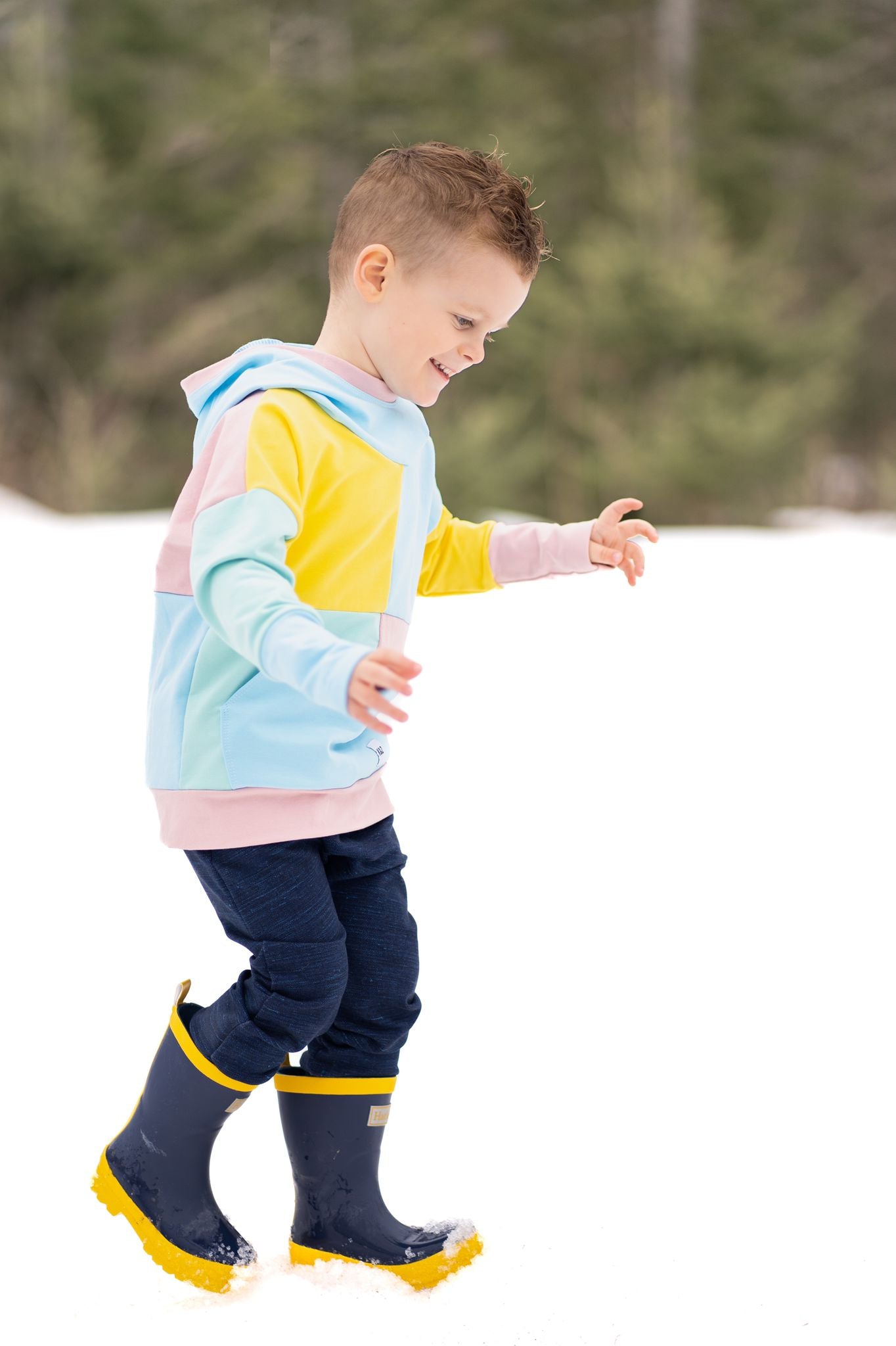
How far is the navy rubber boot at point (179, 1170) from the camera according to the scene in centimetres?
132

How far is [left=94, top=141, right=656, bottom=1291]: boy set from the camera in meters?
1.24

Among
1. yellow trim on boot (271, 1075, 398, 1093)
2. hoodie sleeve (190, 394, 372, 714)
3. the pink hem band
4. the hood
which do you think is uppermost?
the hood

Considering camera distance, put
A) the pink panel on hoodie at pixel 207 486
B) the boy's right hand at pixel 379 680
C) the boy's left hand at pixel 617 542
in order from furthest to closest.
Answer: the boy's left hand at pixel 617 542 → the pink panel on hoodie at pixel 207 486 → the boy's right hand at pixel 379 680

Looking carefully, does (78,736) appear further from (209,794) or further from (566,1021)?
(209,794)

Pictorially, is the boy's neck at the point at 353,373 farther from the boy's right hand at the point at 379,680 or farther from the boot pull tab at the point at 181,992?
the boot pull tab at the point at 181,992

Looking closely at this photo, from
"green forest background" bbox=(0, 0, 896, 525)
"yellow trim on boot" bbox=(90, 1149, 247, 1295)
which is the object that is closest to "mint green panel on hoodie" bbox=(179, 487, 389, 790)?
"yellow trim on boot" bbox=(90, 1149, 247, 1295)

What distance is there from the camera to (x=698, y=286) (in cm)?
960

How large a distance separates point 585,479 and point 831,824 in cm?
811

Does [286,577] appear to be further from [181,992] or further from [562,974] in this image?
[562,974]

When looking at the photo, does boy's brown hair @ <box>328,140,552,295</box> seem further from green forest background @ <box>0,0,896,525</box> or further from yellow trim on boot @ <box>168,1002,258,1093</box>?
green forest background @ <box>0,0,896,525</box>

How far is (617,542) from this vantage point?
1.50 metres

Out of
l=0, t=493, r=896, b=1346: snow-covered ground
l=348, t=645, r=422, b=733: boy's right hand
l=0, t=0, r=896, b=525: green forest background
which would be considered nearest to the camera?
l=348, t=645, r=422, b=733: boy's right hand

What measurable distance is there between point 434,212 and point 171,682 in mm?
510

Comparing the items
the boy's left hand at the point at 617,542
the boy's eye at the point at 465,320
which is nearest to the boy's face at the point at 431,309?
the boy's eye at the point at 465,320
